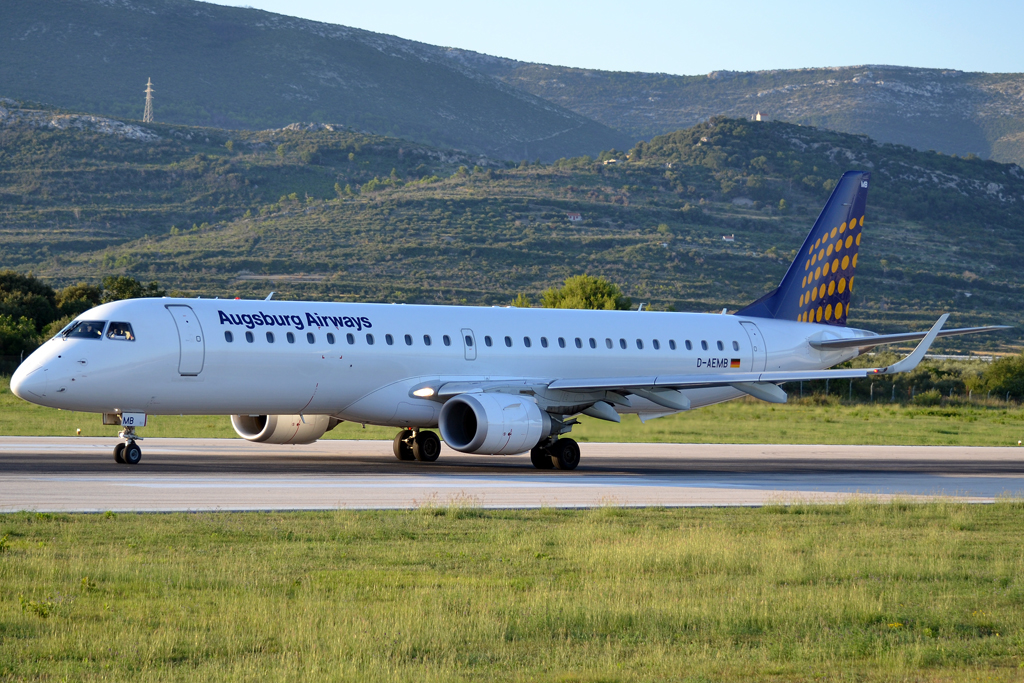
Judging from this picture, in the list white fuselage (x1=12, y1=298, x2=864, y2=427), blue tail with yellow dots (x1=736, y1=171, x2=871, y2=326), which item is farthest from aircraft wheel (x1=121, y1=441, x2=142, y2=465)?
blue tail with yellow dots (x1=736, y1=171, x2=871, y2=326)

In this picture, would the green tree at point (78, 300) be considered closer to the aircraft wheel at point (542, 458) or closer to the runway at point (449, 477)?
the runway at point (449, 477)

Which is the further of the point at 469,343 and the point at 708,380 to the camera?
the point at 469,343

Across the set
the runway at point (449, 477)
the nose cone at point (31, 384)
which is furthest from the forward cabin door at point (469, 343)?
the nose cone at point (31, 384)

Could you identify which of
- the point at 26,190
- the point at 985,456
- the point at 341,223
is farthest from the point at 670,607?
the point at 26,190

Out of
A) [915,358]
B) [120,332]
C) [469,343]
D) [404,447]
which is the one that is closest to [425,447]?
[404,447]

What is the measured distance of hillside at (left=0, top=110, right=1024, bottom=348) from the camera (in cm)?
11550

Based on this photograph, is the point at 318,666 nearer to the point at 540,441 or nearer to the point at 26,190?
the point at 540,441

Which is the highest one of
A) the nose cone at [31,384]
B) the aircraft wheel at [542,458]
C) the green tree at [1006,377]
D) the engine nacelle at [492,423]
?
the nose cone at [31,384]

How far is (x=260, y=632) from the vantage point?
10570mm

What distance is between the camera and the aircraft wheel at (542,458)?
98.9 feet

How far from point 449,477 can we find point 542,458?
13.4ft

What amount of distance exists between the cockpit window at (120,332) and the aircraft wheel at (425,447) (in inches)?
322

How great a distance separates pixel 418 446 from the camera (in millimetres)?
31594

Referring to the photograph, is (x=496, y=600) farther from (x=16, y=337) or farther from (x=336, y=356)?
(x=16, y=337)
